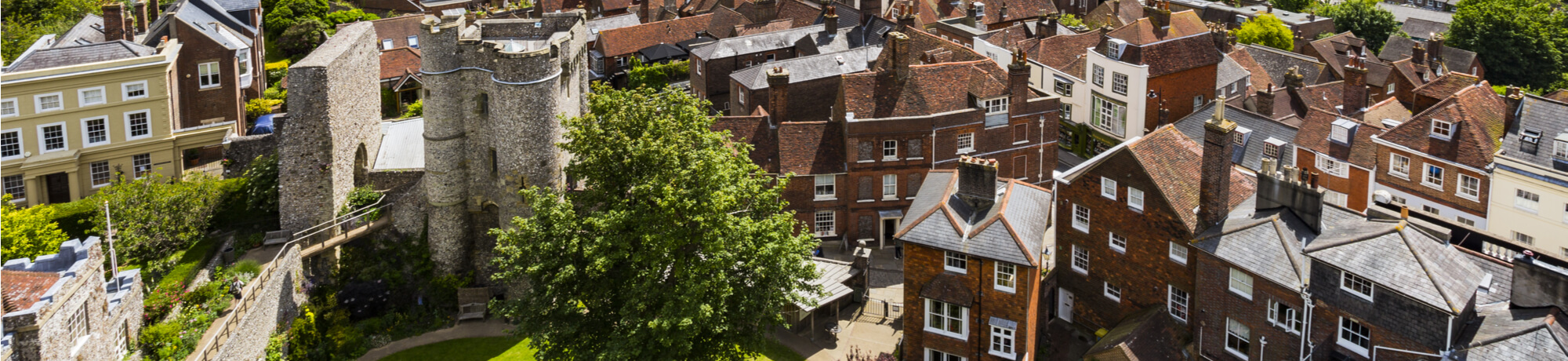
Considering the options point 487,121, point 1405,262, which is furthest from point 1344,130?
point 487,121

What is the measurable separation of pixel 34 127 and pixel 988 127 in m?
39.5

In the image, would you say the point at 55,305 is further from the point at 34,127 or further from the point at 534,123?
the point at 34,127

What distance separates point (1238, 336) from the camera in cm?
3644

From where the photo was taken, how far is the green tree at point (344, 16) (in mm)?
89062

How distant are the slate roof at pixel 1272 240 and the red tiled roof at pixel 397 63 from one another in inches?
2051

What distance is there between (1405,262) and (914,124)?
21481 millimetres

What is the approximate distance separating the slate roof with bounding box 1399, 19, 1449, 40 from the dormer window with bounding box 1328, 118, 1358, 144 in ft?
190

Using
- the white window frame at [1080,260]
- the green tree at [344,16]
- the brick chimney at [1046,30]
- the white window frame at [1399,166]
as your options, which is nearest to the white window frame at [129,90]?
the green tree at [344,16]

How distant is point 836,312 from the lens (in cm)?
4441

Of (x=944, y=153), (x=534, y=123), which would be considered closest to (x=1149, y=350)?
(x=944, y=153)

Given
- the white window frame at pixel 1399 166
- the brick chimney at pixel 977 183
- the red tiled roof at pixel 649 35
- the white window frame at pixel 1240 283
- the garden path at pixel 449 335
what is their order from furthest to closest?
the red tiled roof at pixel 649 35, the white window frame at pixel 1399 166, the garden path at pixel 449 335, the brick chimney at pixel 977 183, the white window frame at pixel 1240 283

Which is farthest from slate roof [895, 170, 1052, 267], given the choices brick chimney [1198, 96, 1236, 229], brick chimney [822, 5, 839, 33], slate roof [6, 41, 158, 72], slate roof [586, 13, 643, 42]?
slate roof [586, 13, 643, 42]

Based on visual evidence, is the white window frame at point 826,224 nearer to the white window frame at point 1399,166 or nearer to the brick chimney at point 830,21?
the brick chimney at point 830,21

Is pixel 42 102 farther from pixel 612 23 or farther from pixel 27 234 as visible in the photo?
pixel 612 23
